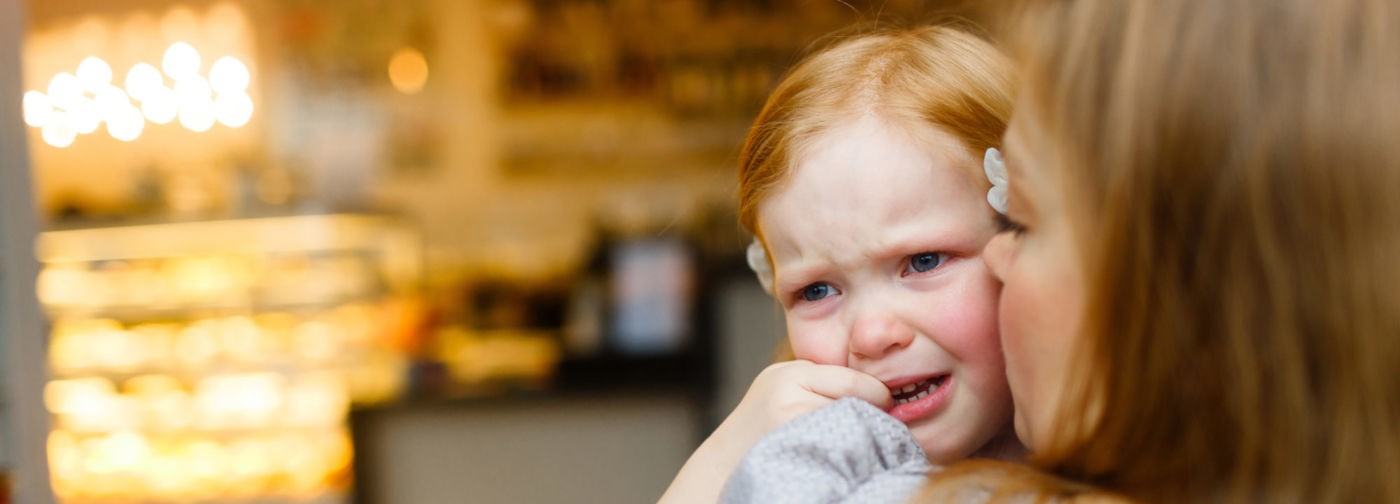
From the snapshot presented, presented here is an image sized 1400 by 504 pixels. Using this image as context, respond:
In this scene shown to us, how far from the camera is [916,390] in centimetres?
92

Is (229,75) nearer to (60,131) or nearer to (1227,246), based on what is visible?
(60,131)

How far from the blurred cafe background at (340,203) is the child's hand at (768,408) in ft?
11.6

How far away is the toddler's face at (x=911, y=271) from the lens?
2.91ft

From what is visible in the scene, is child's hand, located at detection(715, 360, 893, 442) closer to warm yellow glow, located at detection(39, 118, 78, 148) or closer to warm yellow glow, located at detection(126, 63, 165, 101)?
warm yellow glow, located at detection(126, 63, 165, 101)

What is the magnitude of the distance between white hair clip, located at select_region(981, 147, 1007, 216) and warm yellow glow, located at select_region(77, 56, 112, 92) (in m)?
6.59

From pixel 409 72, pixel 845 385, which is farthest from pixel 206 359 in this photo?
pixel 845 385

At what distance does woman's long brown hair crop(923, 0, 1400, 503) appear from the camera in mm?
563

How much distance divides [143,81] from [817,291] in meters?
6.47

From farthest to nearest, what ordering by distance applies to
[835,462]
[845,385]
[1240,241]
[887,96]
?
[887,96], [845,385], [835,462], [1240,241]

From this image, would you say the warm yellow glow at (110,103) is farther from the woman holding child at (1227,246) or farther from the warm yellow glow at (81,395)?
the woman holding child at (1227,246)

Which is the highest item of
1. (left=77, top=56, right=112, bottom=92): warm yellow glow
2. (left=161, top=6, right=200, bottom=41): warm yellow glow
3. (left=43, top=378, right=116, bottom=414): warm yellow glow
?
(left=161, top=6, right=200, bottom=41): warm yellow glow

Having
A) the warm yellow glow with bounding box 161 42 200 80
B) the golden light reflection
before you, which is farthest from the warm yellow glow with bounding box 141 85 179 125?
the warm yellow glow with bounding box 161 42 200 80

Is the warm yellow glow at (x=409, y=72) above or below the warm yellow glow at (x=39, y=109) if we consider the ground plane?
above

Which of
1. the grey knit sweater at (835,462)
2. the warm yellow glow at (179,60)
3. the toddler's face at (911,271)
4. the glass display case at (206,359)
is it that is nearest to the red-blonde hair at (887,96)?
the toddler's face at (911,271)
